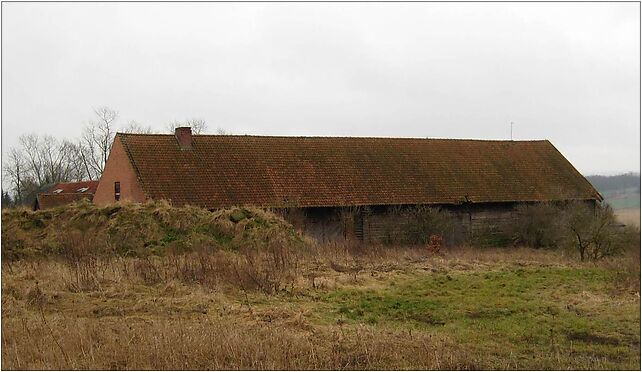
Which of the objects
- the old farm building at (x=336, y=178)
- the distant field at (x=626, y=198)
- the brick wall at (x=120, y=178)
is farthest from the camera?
the old farm building at (x=336, y=178)

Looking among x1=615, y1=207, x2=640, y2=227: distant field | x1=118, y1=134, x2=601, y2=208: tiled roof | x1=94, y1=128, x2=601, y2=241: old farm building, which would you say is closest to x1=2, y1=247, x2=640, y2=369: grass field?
x1=615, y1=207, x2=640, y2=227: distant field

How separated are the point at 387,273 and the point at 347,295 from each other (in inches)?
129

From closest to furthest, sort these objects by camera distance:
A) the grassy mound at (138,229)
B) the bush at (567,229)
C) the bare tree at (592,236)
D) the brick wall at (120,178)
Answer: the grassy mound at (138,229) → the bare tree at (592,236) → the bush at (567,229) → the brick wall at (120,178)

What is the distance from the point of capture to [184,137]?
91.8 feet

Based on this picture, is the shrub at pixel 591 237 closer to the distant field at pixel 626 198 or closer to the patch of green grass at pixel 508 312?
the patch of green grass at pixel 508 312

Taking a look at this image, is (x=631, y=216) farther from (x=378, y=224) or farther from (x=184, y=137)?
(x=184, y=137)

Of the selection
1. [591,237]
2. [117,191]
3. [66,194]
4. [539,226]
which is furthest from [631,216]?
[66,194]

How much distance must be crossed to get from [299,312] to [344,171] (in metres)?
19.4

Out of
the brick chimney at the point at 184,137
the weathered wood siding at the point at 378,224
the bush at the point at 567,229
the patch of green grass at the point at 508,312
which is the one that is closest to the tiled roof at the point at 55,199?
the brick chimney at the point at 184,137

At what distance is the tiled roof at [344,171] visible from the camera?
2602 cm

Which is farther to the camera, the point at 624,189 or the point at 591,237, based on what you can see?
the point at 591,237

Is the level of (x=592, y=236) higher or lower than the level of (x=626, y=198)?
lower

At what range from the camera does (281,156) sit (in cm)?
2934

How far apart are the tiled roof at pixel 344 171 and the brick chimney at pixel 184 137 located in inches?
11.3
